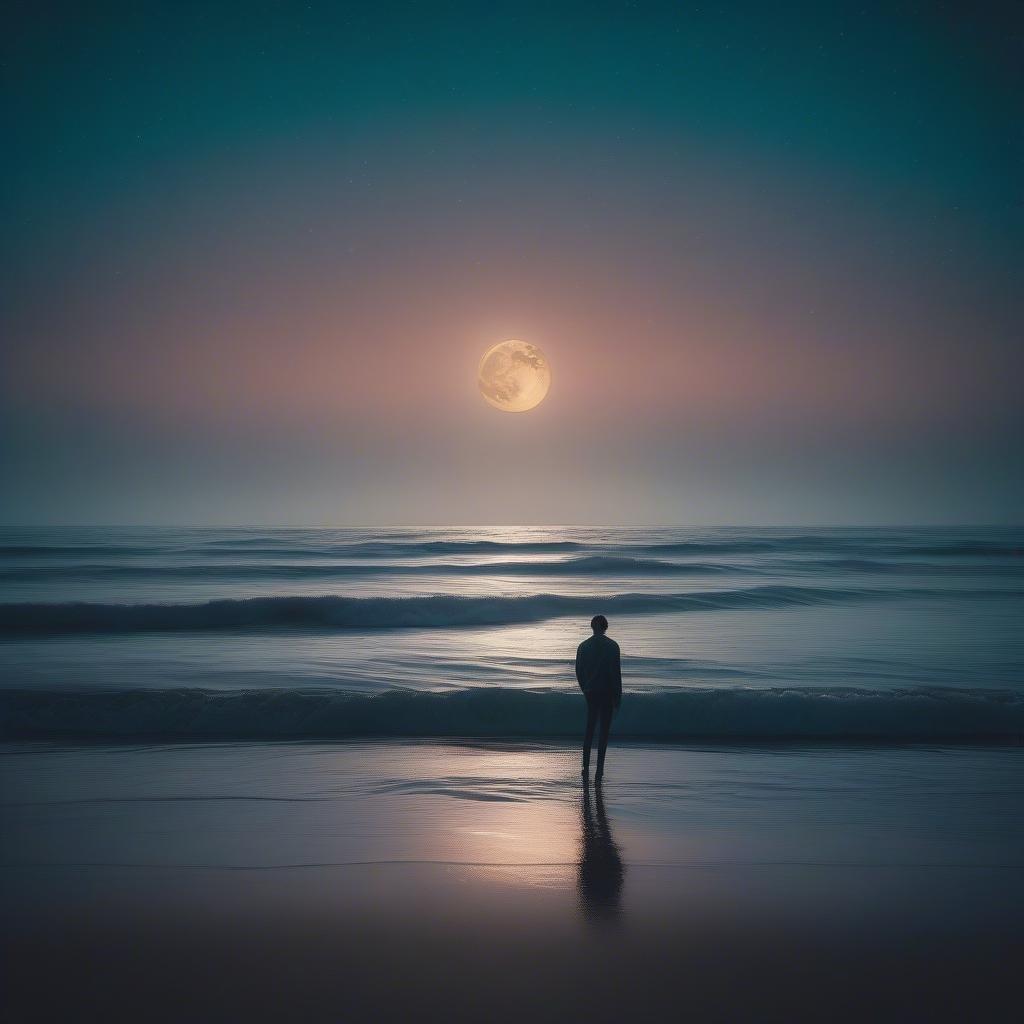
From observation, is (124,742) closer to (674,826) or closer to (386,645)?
(674,826)

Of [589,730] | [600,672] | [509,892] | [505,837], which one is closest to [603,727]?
[589,730]

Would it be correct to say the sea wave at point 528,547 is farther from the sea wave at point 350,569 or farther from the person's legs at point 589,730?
the person's legs at point 589,730

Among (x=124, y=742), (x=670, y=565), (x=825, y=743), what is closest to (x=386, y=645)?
(x=124, y=742)

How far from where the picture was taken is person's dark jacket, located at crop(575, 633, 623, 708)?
320 inches

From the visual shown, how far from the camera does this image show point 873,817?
749 centimetres

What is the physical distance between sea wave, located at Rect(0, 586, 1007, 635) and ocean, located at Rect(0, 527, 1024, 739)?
4.5 inches

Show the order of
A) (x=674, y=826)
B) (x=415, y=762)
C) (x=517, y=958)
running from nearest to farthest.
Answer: (x=517, y=958), (x=674, y=826), (x=415, y=762)

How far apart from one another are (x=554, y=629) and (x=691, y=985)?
797 inches

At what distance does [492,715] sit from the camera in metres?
12.1

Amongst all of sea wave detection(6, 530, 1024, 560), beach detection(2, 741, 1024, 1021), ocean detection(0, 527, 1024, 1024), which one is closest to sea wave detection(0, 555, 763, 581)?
sea wave detection(6, 530, 1024, 560)

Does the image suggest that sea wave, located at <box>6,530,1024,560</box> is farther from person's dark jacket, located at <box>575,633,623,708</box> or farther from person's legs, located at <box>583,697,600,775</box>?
person's dark jacket, located at <box>575,633,623,708</box>

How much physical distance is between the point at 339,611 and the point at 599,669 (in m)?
21.6

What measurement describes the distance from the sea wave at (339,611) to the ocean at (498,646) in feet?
0.38

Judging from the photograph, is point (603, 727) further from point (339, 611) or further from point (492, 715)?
point (339, 611)
